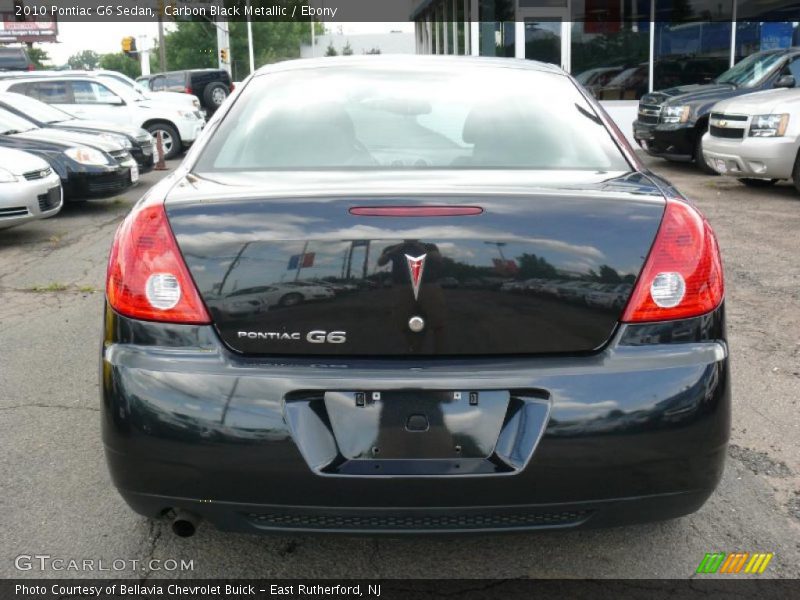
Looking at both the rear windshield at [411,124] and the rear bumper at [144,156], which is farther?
the rear bumper at [144,156]

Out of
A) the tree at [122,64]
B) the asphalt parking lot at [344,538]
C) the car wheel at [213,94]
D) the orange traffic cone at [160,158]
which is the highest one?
the tree at [122,64]

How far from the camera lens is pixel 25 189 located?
8438 mm

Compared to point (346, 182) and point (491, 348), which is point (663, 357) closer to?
point (491, 348)

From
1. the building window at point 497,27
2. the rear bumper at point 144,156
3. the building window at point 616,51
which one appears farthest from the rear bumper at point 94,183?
the building window at point 497,27

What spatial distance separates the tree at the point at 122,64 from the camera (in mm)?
106338

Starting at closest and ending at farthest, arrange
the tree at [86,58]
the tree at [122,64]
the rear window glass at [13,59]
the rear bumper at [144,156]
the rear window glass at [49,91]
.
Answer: the rear bumper at [144,156] → the rear window glass at [49,91] → the rear window glass at [13,59] → the tree at [122,64] → the tree at [86,58]

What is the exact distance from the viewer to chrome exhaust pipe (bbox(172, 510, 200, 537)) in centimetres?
236

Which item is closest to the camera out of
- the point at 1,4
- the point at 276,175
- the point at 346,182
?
the point at 346,182

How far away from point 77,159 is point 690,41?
46.2ft

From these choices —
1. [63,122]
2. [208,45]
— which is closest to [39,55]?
[208,45]

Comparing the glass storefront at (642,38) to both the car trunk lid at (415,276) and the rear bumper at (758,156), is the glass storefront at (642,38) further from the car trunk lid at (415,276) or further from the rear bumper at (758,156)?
the car trunk lid at (415,276)

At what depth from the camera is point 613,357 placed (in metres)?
2.27

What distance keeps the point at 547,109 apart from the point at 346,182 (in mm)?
962

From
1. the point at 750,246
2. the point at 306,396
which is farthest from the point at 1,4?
the point at 306,396
